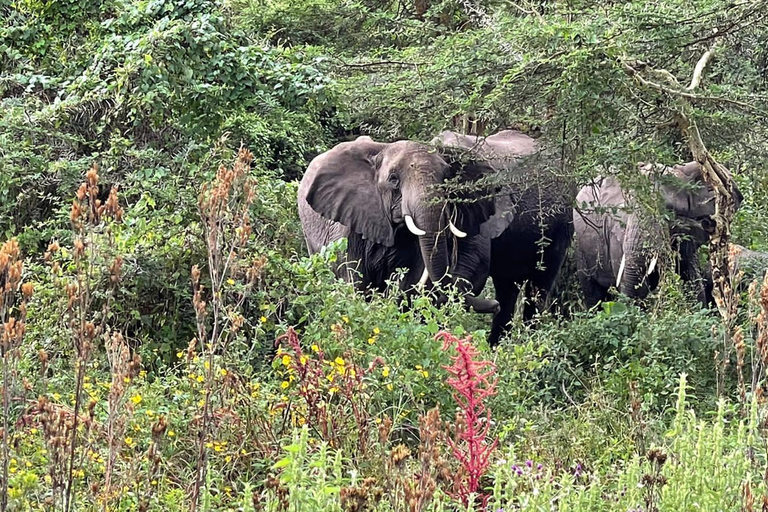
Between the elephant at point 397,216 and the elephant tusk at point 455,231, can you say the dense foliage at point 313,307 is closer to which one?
the elephant at point 397,216

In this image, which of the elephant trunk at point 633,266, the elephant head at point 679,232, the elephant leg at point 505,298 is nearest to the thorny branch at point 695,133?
the elephant head at point 679,232

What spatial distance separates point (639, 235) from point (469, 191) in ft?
6.19

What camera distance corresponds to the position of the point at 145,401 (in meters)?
4.98

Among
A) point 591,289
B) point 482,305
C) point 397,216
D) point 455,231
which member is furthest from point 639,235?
point 591,289

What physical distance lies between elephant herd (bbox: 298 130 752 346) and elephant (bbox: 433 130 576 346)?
12 millimetres

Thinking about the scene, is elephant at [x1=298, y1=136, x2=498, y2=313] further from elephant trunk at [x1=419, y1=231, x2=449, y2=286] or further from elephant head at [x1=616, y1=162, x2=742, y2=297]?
elephant head at [x1=616, y1=162, x2=742, y2=297]

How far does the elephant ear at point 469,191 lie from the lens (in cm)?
848

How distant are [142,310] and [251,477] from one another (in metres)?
2.80

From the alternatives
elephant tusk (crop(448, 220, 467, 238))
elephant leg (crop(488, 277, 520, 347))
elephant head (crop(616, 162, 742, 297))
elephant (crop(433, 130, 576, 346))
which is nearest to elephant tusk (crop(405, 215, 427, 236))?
elephant tusk (crop(448, 220, 467, 238))

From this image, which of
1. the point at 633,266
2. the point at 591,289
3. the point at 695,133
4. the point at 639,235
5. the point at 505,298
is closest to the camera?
the point at 695,133

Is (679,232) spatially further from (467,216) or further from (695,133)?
(695,133)

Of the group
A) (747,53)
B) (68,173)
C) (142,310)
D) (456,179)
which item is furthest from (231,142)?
(747,53)

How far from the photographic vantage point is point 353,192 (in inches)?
372

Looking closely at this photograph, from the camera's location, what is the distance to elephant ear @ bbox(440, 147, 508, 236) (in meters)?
8.48
